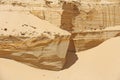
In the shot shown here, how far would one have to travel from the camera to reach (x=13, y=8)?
7121 mm

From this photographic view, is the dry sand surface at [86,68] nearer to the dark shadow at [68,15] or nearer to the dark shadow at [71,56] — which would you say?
the dark shadow at [71,56]

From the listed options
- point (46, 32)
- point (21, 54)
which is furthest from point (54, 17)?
point (21, 54)

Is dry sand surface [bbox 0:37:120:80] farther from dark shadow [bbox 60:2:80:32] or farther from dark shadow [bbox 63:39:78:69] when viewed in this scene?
dark shadow [bbox 60:2:80:32]

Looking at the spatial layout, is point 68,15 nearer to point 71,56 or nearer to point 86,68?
point 71,56

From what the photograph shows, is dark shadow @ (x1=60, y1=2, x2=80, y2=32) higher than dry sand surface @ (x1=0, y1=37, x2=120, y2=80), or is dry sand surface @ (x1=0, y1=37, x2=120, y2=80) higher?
dark shadow @ (x1=60, y1=2, x2=80, y2=32)

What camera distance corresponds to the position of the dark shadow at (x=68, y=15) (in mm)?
7285

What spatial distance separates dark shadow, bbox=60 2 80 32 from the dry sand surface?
2.03 ft

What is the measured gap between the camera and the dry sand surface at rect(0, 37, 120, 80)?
659 cm

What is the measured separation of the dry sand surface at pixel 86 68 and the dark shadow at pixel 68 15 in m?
0.62

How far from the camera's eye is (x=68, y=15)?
738 cm

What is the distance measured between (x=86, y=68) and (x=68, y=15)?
115 centimetres

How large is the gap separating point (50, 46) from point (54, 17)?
2.54ft

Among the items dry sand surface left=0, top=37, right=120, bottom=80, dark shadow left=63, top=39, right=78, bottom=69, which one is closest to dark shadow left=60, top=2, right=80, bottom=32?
dark shadow left=63, top=39, right=78, bottom=69

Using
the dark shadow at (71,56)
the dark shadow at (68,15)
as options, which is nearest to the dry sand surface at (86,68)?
the dark shadow at (71,56)
